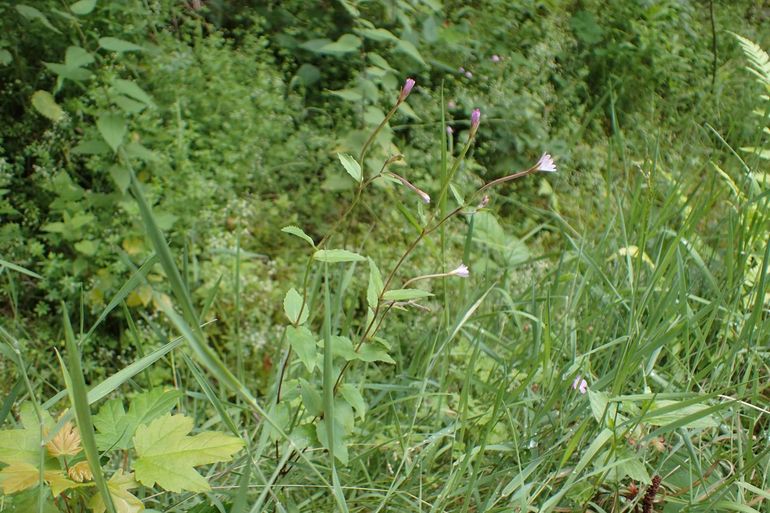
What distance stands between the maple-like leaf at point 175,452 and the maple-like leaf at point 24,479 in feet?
0.28

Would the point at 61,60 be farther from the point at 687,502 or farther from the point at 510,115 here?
the point at 687,502

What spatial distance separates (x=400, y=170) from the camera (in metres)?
3.16

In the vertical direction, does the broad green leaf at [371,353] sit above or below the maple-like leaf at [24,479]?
above

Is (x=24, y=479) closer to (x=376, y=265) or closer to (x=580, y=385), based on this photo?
(x=580, y=385)

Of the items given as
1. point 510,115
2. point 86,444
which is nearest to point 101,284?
point 86,444

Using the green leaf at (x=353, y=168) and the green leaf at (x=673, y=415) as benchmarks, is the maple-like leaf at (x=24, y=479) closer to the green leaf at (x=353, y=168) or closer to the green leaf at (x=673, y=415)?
the green leaf at (x=353, y=168)

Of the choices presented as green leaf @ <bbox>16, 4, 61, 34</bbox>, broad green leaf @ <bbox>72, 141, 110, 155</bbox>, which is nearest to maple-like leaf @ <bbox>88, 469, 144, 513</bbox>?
broad green leaf @ <bbox>72, 141, 110, 155</bbox>

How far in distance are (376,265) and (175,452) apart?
1137 millimetres

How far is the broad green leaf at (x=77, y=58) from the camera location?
254 centimetres

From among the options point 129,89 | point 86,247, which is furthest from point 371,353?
point 129,89

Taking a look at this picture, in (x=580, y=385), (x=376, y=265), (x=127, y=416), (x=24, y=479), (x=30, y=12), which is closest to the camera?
(x=24, y=479)

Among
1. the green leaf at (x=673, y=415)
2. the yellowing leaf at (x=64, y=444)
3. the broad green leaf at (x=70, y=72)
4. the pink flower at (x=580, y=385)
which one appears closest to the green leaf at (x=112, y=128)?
the broad green leaf at (x=70, y=72)

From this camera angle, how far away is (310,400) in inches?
44.0

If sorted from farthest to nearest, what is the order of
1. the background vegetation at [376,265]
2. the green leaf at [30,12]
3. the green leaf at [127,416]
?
1. the green leaf at [30,12]
2. the background vegetation at [376,265]
3. the green leaf at [127,416]
